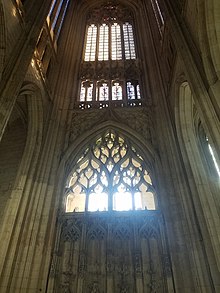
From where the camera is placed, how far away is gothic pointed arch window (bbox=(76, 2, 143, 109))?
10.8 metres

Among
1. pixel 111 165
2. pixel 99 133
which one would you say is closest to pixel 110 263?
pixel 111 165

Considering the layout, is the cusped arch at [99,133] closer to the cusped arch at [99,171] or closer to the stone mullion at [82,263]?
the cusped arch at [99,171]

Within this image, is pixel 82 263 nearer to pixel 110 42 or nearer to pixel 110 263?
pixel 110 263

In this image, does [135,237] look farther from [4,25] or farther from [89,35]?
[89,35]

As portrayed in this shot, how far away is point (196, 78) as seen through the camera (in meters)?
5.91

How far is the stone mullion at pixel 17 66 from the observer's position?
5.59 meters

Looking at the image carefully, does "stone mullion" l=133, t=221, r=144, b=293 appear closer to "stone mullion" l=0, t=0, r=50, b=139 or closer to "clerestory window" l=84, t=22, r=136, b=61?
"stone mullion" l=0, t=0, r=50, b=139

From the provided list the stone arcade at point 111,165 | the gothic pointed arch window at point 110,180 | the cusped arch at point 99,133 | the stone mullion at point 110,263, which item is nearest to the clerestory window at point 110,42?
the stone arcade at point 111,165

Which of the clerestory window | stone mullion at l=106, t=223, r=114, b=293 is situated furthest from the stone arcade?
the clerestory window

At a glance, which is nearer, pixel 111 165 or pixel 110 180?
pixel 110 180

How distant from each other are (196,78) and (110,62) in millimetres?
7232

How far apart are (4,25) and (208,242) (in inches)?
279

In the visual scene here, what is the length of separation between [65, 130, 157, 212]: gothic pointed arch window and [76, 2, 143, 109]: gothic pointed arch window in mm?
2119

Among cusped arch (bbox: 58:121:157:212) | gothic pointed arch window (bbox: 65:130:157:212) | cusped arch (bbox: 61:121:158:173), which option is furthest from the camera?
cusped arch (bbox: 61:121:158:173)
